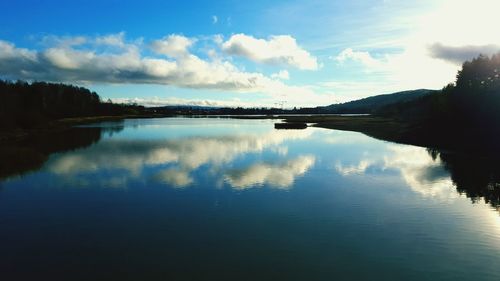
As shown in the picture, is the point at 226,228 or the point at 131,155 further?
the point at 131,155

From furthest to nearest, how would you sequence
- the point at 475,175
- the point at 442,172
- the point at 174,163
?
1. the point at 174,163
2. the point at 442,172
3. the point at 475,175

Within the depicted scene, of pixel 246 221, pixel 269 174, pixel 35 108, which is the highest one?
pixel 35 108

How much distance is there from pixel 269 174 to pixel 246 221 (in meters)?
15.4

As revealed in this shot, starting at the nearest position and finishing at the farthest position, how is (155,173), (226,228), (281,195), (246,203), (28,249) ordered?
(28,249), (226,228), (246,203), (281,195), (155,173)

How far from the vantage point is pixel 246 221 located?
878 inches

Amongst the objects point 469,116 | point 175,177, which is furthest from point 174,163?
point 469,116

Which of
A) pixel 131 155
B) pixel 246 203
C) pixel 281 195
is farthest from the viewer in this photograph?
pixel 131 155

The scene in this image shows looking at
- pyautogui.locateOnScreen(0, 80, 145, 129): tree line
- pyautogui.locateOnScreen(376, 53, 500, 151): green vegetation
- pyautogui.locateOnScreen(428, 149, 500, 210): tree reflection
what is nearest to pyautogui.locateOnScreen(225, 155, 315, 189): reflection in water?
pyautogui.locateOnScreen(428, 149, 500, 210): tree reflection

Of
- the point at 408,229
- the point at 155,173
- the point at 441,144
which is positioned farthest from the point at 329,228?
the point at 441,144

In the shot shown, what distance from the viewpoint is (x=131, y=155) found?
51156 mm

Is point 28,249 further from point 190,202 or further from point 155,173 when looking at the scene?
point 155,173

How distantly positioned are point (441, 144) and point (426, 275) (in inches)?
2401

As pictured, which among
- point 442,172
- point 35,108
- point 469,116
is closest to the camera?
point 442,172

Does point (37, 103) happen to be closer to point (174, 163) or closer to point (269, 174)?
point (174, 163)
